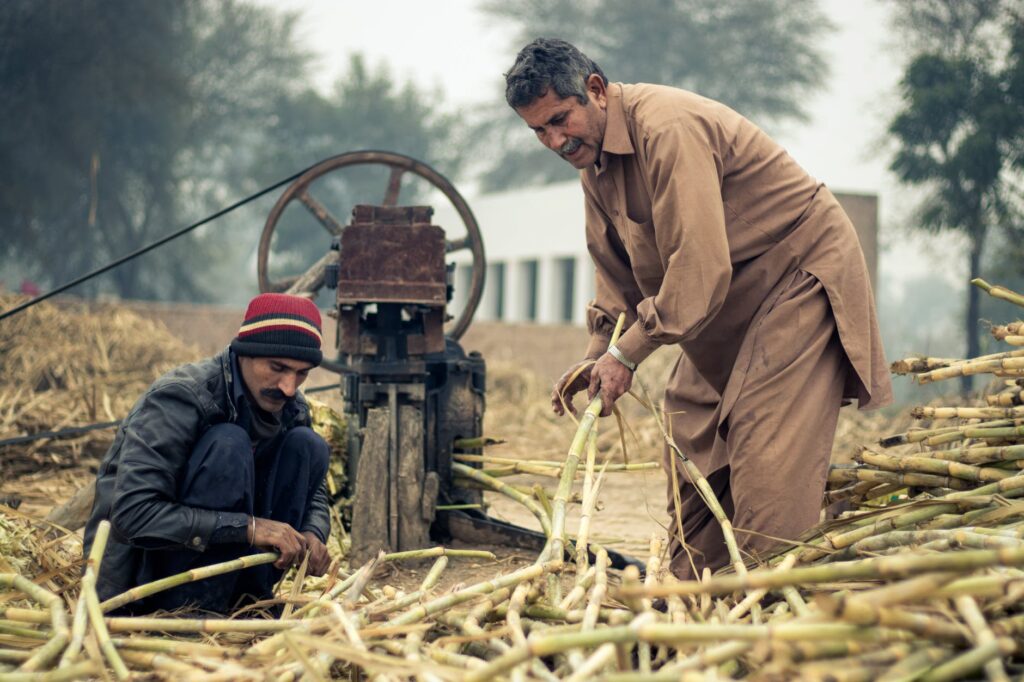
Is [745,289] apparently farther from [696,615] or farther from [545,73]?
[696,615]

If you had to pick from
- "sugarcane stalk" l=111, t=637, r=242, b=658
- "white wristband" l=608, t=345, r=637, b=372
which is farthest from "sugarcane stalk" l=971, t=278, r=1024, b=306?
"sugarcane stalk" l=111, t=637, r=242, b=658

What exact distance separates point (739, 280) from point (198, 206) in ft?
128

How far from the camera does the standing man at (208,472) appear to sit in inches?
111

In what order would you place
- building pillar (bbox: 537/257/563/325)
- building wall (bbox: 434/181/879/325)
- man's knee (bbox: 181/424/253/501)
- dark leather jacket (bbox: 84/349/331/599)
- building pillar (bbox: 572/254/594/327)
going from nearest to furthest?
1. dark leather jacket (bbox: 84/349/331/599)
2. man's knee (bbox: 181/424/253/501)
3. building pillar (bbox: 572/254/594/327)
4. building wall (bbox: 434/181/879/325)
5. building pillar (bbox: 537/257/563/325)

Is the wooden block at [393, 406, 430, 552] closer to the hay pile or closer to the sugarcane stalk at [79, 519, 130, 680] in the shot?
the sugarcane stalk at [79, 519, 130, 680]

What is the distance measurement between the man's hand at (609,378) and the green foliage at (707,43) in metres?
32.5

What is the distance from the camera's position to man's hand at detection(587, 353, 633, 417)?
2.85m

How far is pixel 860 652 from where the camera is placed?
66.1 inches

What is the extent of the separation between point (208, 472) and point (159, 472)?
128 millimetres

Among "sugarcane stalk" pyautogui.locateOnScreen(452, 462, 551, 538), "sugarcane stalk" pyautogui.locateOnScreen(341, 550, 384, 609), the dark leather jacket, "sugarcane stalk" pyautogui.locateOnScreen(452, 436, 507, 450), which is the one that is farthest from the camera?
"sugarcane stalk" pyautogui.locateOnScreen(452, 436, 507, 450)

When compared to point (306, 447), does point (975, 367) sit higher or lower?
higher

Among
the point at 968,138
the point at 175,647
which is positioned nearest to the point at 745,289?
the point at 175,647

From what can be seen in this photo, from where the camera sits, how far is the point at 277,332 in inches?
118

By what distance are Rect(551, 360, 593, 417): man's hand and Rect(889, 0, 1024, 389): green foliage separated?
14873 mm
